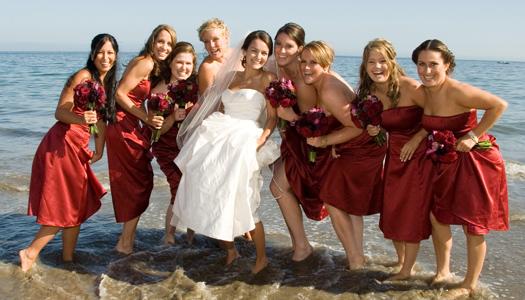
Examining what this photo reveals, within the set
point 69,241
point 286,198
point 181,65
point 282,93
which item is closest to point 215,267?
point 286,198

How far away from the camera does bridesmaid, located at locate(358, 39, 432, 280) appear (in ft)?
16.8

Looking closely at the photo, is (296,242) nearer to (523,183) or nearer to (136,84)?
(136,84)

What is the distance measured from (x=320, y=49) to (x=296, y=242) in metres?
2.32

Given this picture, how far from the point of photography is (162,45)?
611cm

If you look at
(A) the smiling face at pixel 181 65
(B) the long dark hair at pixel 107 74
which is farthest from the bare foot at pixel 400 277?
(B) the long dark hair at pixel 107 74

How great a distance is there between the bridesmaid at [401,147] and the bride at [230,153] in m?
1.18

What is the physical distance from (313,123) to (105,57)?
2.38 m

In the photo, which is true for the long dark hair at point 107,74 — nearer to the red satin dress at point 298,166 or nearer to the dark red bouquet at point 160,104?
the dark red bouquet at point 160,104

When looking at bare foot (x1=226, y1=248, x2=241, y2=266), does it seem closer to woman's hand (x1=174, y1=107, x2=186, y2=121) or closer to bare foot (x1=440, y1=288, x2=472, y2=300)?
woman's hand (x1=174, y1=107, x2=186, y2=121)

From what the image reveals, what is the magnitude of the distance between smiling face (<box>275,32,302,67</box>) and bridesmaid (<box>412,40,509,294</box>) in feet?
4.40

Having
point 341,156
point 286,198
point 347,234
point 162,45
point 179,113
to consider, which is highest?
point 162,45

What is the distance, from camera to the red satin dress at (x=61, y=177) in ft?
18.5

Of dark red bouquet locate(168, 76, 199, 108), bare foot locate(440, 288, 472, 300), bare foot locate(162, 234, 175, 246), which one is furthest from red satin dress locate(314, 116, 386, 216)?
bare foot locate(162, 234, 175, 246)

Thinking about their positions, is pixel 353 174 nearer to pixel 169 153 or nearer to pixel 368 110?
pixel 368 110
